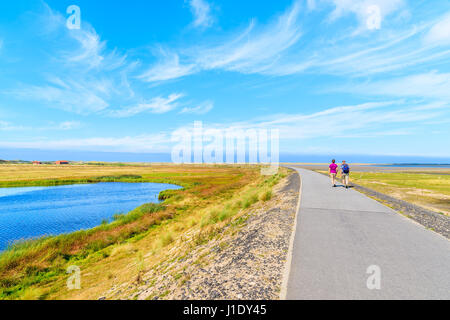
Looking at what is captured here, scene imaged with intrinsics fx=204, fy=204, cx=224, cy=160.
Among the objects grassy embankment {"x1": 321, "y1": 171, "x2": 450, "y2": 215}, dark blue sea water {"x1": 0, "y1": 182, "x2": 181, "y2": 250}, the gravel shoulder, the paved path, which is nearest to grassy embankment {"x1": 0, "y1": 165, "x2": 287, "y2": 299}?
the gravel shoulder

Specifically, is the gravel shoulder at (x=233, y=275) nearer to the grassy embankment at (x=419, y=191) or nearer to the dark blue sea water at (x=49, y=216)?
the grassy embankment at (x=419, y=191)

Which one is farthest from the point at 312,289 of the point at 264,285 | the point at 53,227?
the point at 53,227

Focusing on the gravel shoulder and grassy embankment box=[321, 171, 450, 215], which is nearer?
the gravel shoulder

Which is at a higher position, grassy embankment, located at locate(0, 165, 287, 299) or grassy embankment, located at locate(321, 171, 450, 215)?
grassy embankment, located at locate(321, 171, 450, 215)

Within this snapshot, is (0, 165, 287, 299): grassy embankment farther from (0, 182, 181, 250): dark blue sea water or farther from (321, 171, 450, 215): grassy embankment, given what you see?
(321, 171, 450, 215): grassy embankment

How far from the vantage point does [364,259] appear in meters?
5.23

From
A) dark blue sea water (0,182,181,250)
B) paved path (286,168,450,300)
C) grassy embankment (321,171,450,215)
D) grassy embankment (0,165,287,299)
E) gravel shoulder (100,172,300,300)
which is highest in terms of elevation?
paved path (286,168,450,300)

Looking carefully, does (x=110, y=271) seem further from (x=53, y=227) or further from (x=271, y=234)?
(x=53, y=227)

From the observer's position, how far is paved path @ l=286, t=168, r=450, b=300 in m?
3.99

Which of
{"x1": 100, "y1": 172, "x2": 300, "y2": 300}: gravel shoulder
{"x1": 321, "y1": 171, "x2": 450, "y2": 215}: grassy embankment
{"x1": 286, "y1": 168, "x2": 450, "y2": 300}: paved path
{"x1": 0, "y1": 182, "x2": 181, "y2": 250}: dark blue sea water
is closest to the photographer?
{"x1": 286, "y1": 168, "x2": 450, "y2": 300}: paved path

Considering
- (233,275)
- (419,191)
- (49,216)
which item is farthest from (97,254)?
(419,191)

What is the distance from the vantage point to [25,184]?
45.8 m

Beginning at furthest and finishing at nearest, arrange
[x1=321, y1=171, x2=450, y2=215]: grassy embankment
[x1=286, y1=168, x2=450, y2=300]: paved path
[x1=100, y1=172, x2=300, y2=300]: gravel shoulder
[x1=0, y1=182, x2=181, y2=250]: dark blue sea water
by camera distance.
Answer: [x1=0, y1=182, x2=181, y2=250]: dark blue sea water
[x1=321, y1=171, x2=450, y2=215]: grassy embankment
[x1=100, y1=172, x2=300, y2=300]: gravel shoulder
[x1=286, y1=168, x2=450, y2=300]: paved path
